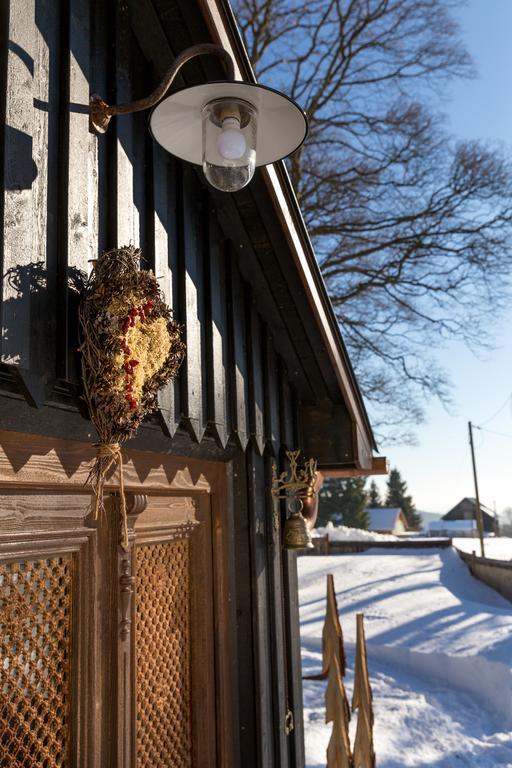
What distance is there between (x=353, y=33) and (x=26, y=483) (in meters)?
11.5

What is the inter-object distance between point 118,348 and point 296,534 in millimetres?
2366

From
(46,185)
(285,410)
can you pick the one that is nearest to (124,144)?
(46,185)

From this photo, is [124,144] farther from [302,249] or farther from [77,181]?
[302,249]

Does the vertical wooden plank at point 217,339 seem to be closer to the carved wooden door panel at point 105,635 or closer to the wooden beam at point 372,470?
the carved wooden door panel at point 105,635

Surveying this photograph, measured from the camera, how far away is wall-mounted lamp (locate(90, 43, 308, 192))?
94.3 inches

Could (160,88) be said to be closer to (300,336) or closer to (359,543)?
(300,336)

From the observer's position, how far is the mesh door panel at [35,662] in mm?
2205

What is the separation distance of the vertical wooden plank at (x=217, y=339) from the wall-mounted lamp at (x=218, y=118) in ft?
3.12

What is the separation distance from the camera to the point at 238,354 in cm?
373

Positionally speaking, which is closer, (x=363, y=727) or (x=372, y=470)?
(x=363, y=727)

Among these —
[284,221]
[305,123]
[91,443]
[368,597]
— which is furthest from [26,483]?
[368,597]

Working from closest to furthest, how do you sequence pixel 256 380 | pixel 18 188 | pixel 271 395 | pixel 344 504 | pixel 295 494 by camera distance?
pixel 18 188, pixel 256 380, pixel 271 395, pixel 295 494, pixel 344 504

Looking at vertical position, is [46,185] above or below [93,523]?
above

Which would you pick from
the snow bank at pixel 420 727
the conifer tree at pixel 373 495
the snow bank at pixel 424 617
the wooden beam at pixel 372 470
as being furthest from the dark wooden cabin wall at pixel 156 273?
the conifer tree at pixel 373 495
